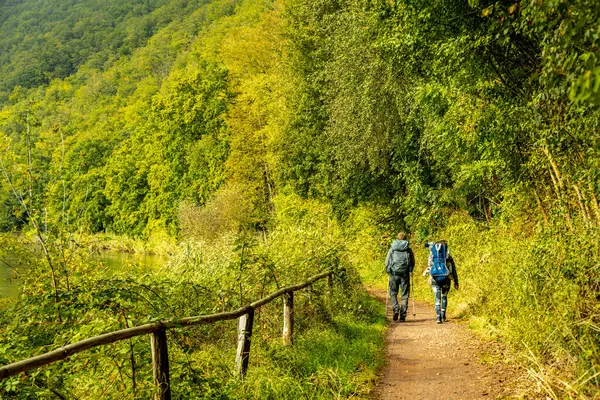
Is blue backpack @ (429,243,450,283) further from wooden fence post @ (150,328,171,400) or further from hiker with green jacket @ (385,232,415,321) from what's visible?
wooden fence post @ (150,328,171,400)

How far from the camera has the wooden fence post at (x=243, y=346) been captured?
248 inches

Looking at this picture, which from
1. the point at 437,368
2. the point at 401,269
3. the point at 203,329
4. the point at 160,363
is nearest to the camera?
the point at 160,363

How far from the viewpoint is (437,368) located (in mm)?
7633

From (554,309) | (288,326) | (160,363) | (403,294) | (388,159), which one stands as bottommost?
(403,294)

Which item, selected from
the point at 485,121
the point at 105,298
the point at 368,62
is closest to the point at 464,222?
the point at 368,62

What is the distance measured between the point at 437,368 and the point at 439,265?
356 centimetres

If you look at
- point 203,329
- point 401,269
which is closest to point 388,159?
point 401,269

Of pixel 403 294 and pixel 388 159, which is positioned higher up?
pixel 388 159

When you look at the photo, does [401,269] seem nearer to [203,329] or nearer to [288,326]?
[288,326]

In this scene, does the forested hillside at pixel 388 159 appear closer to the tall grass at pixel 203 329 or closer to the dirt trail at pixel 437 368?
the tall grass at pixel 203 329

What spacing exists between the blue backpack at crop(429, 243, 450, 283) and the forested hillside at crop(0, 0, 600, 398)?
918 millimetres

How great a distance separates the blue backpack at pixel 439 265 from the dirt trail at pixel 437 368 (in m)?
0.96

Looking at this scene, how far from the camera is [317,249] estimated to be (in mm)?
11727

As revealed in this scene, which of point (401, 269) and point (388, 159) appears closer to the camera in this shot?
point (401, 269)
